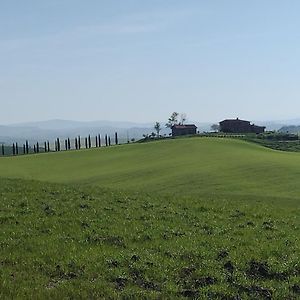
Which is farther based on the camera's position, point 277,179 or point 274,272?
point 277,179

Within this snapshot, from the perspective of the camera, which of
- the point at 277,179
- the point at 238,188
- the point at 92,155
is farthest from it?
the point at 92,155

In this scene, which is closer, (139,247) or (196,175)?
(139,247)

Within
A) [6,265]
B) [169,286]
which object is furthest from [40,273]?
[169,286]

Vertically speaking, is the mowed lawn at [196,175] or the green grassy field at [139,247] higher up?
the green grassy field at [139,247]

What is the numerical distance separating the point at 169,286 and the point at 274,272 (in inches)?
114

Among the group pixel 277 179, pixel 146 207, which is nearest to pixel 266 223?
pixel 146 207

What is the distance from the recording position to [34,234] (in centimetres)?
1550

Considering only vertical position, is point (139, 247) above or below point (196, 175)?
above

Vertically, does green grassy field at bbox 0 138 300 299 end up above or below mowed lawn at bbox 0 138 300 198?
above

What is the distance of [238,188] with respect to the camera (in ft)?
129

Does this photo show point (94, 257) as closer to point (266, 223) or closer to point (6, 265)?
point (6, 265)

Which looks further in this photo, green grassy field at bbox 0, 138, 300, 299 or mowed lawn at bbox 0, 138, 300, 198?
mowed lawn at bbox 0, 138, 300, 198

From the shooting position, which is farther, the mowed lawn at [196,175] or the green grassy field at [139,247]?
the mowed lawn at [196,175]

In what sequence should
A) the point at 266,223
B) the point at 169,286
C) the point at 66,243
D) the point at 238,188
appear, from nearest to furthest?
1. the point at 169,286
2. the point at 66,243
3. the point at 266,223
4. the point at 238,188
